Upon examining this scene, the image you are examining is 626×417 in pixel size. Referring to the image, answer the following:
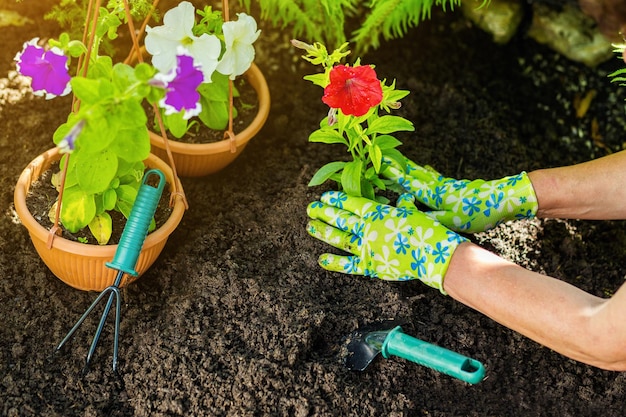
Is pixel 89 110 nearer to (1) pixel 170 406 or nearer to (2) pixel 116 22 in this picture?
(2) pixel 116 22

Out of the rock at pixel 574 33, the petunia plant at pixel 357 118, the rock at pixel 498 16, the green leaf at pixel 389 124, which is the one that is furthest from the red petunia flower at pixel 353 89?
the rock at pixel 574 33

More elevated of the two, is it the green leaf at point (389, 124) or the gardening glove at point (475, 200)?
the green leaf at point (389, 124)

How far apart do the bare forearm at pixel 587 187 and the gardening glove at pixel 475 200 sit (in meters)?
0.04

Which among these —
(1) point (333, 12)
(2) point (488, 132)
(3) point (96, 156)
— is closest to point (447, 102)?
(2) point (488, 132)

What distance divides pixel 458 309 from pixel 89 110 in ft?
3.87

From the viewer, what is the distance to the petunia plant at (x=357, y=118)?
6.48ft

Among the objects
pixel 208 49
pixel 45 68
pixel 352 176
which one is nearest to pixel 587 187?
pixel 352 176

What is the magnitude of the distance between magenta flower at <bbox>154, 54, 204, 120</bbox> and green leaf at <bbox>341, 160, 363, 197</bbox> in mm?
628

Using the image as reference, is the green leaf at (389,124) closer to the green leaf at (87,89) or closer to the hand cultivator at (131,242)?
the hand cultivator at (131,242)

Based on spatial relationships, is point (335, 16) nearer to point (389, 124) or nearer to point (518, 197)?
point (389, 124)

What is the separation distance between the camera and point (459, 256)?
2057 millimetres

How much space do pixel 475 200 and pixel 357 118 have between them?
48cm

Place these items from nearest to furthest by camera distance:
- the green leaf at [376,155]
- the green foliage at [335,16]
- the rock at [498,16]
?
the green leaf at [376,155]
the green foliage at [335,16]
the rock at [498,16]

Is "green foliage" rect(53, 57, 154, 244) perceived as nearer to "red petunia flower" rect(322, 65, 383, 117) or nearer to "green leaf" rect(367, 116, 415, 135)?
"red petunia flower" rect(322, 65, 383, 117)
